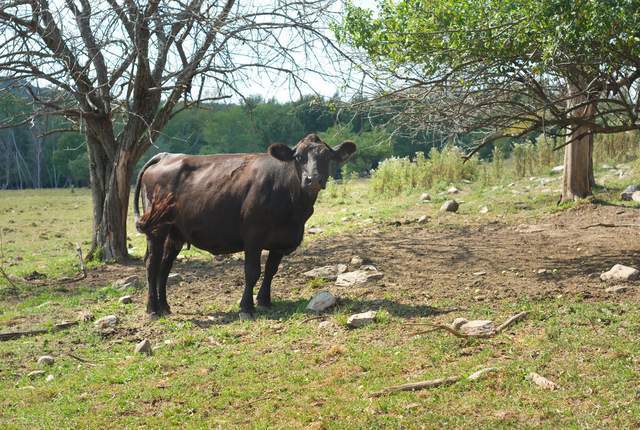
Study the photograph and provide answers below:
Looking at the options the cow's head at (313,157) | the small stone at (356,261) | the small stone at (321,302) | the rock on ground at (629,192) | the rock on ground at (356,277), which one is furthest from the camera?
the rock on ground at (629,192)

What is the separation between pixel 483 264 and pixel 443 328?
312 cm

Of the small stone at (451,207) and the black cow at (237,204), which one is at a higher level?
the black cow at (237,204)

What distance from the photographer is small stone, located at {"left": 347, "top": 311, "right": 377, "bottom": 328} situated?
7.33m

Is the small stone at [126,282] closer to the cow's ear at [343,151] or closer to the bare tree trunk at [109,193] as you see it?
the bare tree trunk at [109,193]

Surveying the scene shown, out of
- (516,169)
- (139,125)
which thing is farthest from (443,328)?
(516,169)

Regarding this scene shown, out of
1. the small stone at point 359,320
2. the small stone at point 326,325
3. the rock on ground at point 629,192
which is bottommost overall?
the small stone at point 326,325

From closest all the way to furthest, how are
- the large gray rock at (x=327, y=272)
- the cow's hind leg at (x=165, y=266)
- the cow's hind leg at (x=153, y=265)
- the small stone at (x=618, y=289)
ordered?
1. the small stone at (x=618, y=289)
2. the cow's hind leg at (x=153, y=265)
3. the cow's hind leg at (x=165, y=266)
4. the large gray rock at (x=327, y=272)

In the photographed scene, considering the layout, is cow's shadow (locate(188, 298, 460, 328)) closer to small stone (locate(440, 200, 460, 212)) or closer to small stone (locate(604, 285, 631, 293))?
small stone (locate(604, 285, 631, 293))

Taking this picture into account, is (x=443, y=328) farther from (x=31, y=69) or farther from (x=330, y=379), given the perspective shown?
(x=31, y=69)

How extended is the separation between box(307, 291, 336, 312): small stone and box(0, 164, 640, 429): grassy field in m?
0.09

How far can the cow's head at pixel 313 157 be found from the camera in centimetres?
783

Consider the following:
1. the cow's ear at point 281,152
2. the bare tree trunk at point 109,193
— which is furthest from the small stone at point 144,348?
the bare tree trunk at point 109,193

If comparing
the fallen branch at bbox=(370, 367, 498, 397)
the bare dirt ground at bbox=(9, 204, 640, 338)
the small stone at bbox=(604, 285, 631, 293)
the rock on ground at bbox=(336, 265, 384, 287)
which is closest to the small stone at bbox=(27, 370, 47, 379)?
the bare dirt ground at bbox=(9, 204, 640, 338)

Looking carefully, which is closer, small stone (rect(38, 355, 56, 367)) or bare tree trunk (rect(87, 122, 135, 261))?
small stone (rect(38, 355, 56, 367))
